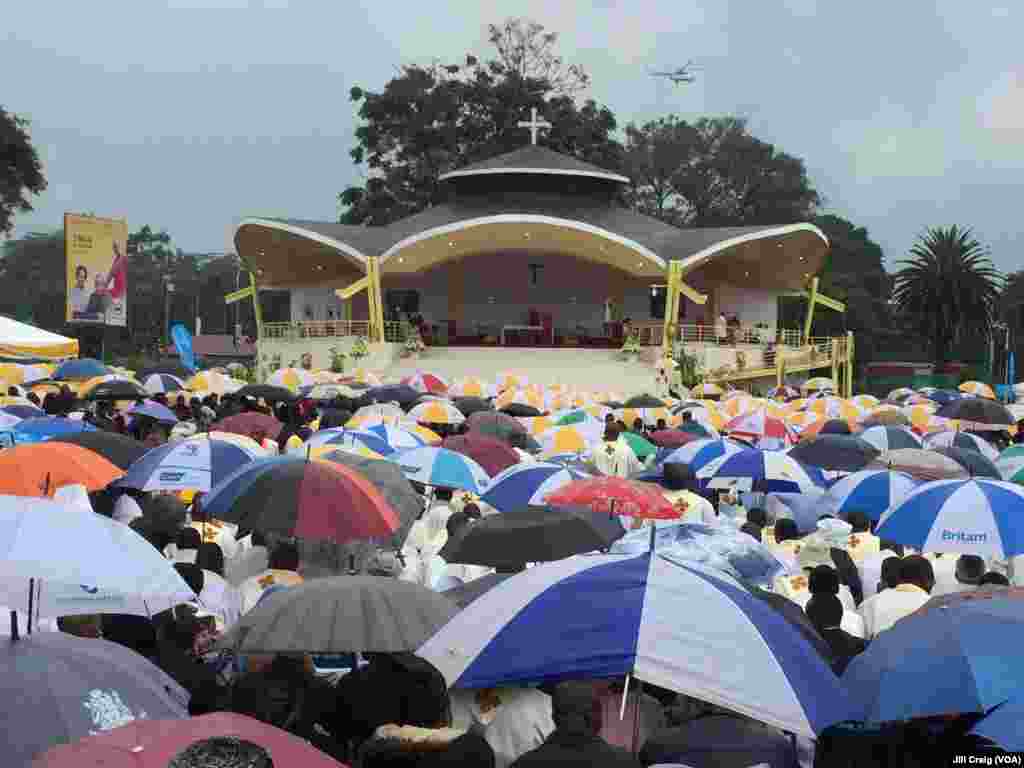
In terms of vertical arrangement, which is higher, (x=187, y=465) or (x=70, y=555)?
(x=70, y=555)

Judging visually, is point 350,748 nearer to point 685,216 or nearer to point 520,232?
point 520,232

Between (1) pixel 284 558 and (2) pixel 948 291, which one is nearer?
(1) pixel 284 558

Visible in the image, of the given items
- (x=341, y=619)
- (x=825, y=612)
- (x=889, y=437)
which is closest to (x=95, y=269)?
(x=889, y=437)

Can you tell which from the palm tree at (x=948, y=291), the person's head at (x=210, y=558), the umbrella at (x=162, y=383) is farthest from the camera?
the palm tree at (x=948, y=291)

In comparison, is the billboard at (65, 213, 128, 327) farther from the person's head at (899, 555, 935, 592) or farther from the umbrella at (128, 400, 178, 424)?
the person's head at (899, 555, 935, 592)

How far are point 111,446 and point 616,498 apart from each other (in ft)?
13.1

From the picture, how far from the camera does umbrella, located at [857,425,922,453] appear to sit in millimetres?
15234

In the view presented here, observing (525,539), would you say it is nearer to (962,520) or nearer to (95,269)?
(962,520)

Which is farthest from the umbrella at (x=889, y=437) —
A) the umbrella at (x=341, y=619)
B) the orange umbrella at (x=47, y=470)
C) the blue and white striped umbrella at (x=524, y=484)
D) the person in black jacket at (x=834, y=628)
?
the umbrella at (x=341, y=619)

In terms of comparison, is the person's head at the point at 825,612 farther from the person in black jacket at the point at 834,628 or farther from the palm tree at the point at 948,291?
the palm tree at the point at 948,291

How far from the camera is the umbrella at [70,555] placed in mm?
5176

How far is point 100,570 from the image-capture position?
5309 millimetres

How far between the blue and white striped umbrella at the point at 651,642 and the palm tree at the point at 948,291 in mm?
51053

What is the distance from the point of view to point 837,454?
43.4 feet
